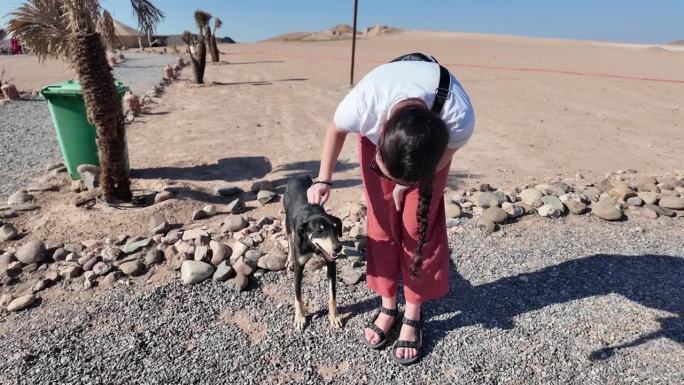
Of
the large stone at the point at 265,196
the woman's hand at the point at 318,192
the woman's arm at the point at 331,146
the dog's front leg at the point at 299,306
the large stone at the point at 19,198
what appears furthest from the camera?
the large stone at the point at 265,196

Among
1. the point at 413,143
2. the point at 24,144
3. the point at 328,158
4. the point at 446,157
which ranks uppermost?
the point at 413,143

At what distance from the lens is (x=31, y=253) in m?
3.93

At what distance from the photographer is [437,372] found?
2842 mm

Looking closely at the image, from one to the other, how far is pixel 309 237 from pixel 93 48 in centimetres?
365

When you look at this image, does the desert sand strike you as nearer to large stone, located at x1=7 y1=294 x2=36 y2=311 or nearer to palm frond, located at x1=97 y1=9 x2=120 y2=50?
large stone, located at x1=7 y1=294 x2=36 y2=311

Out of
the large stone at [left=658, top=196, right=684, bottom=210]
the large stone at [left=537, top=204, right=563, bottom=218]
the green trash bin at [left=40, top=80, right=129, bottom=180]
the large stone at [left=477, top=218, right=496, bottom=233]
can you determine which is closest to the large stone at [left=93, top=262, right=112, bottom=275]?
the green trash bin at [left=40, top=80, right=129, bottom=180]

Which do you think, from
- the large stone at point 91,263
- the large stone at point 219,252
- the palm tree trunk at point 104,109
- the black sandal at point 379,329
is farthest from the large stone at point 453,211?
the palm tree trunk at point 104,109

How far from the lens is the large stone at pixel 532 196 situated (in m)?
4.91

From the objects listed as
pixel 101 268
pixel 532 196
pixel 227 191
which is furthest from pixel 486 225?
pixel 101 268

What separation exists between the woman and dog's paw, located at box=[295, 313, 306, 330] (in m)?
0.48

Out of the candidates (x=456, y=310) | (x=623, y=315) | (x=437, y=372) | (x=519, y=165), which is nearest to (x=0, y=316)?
(x=437, y=372)

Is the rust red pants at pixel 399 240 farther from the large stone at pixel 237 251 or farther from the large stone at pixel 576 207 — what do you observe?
the large stone at pixel 576 207

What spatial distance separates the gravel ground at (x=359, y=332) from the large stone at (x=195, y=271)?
85 millimetres

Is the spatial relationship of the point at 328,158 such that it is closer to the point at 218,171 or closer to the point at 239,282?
the point at 239,282
